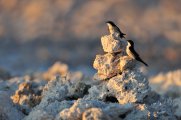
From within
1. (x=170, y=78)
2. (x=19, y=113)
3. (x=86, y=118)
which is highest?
(x=170, y=78)

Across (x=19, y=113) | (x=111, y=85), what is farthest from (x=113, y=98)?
(x=19, y=113)

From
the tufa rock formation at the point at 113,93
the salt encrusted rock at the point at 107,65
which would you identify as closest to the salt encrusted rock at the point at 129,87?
the tufa rock formation at the point at 113,93

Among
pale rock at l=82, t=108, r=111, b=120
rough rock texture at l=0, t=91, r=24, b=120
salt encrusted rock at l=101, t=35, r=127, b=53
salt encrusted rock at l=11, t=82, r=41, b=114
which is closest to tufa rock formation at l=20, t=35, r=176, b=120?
salt encrusted rock at l=101, t=35, r=127, b=53

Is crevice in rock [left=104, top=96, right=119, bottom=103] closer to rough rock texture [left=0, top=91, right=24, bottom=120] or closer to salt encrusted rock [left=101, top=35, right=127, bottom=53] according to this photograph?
salt encrusted rock [left=101, top=35, right=127, bottom=53]

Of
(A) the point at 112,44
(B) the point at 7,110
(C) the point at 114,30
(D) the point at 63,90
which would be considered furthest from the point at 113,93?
(B) the point at 7,110

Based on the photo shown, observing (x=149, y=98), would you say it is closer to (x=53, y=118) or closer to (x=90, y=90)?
(x=90, y=90)

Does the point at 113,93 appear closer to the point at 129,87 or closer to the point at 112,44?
the point at 129,87
